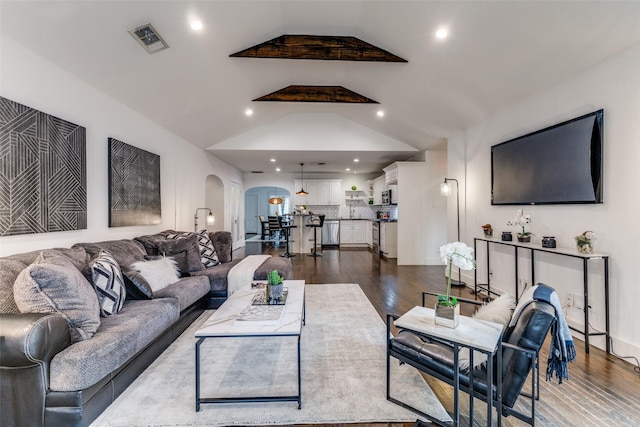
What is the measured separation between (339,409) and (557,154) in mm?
3247

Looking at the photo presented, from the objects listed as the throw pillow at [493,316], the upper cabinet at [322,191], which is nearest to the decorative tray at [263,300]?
the throw pillow at [493,316]

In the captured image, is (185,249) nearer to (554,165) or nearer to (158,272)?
(158,272)

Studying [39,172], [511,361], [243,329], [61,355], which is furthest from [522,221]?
[39,172]

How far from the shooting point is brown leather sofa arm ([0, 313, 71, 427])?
58.7 inches

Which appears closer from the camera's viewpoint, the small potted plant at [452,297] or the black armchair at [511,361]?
the black armchair at [511,361]

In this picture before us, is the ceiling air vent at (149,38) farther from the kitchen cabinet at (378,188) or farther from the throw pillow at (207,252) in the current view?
the kitchen cabinet at (378,188)

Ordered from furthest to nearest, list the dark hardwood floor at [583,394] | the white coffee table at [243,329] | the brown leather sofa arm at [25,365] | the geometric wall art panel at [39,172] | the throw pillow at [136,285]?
1. the throw pillow at [136,285]
2. the geometric wall art panel at [39,172]
3. the white coffee table at [243,329]
4. the dark hardwood floor at [583,394]
5. the brown leather sofa arm at [25,365]

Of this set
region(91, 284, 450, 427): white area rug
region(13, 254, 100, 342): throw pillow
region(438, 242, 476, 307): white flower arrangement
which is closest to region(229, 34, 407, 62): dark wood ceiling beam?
region(438, 242, 476, 307): white flower arrangement

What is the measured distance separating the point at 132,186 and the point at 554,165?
16.4 feet

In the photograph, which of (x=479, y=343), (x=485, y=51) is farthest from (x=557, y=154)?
(x=479, y=343)

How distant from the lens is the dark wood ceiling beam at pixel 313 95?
16.3 feet

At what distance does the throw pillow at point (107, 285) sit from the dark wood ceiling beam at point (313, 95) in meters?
3.61

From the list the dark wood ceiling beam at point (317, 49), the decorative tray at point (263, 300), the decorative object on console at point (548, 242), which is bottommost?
the decorative tray at point (263, 300)

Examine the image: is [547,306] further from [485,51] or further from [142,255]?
[142,255]
